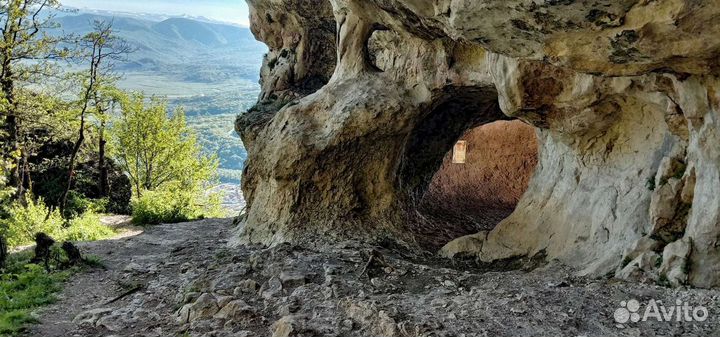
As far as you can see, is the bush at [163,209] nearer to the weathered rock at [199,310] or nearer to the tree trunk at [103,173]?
the tree trunk at [103,173]

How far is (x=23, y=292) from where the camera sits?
9.35 metres

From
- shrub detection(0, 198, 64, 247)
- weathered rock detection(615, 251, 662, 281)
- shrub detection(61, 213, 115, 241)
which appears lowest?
shrub detection(61, 213, 115, 241)

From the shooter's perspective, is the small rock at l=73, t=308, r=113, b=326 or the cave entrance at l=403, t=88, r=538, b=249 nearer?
the small rock at l=73, t=308, r=113, b=326

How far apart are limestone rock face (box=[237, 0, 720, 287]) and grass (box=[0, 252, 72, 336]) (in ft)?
15.7

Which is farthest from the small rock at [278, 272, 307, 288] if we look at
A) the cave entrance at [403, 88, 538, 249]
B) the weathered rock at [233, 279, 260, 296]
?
the cave entrance at [403, 88, 538, 249]

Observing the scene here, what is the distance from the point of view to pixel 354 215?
13.0 m

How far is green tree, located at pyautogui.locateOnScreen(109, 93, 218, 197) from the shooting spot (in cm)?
2938

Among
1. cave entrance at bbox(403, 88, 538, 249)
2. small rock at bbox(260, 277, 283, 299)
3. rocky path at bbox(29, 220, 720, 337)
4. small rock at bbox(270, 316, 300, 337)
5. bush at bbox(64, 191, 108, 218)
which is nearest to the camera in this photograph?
rocky path at bbox(29, 220, 720, 337)

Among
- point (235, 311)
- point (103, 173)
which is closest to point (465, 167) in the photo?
point (235, 311)

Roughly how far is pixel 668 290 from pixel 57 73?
730 inches

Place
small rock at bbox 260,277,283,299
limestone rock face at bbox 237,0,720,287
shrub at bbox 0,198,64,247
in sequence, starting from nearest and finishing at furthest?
limestone rock face at bbox 237,0,720,287 → small rock at bbox 260,277,283,299 → shrub at bbox 0,198,64,247

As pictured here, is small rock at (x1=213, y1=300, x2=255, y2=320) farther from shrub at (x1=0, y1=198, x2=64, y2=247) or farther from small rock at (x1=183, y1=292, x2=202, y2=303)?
A: shrub at (x1=0, y1=198, x2=64, y2=247)

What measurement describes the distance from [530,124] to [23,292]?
10508mm

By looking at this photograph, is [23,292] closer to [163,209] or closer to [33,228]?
[33,228]
